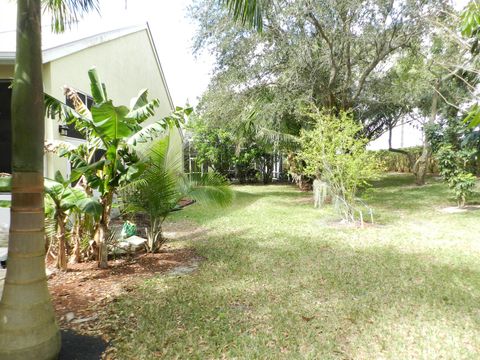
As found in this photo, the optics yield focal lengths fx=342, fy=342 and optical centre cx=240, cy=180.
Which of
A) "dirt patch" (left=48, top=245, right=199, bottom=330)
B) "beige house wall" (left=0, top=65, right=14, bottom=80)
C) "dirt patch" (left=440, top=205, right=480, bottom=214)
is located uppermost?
"beige house wall" (left=0, top=65, right=14, bottom=80)

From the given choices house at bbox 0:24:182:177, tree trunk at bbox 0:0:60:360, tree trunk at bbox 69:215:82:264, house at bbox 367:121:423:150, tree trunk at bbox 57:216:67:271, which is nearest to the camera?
Result: tree trunk at bbox 0:0:60:360

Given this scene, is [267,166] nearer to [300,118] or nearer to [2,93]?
[300,118]

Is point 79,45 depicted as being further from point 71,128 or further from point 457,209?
point 457,209

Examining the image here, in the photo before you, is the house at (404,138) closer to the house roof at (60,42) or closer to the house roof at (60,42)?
the house roof at (60,42)

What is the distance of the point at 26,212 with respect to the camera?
8.93 ft

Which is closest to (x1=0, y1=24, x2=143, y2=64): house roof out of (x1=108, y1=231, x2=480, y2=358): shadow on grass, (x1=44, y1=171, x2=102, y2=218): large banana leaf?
(x1=44, y1=171, x2=102, y2=218): large banana leaf

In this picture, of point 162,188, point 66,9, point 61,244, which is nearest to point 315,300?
point 162,188

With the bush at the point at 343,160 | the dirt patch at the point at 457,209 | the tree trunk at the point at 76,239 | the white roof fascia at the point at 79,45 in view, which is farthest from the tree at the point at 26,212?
the dirt patch at the point at 457,209

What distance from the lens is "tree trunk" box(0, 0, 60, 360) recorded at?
2664 mm

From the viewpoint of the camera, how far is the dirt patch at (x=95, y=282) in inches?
159

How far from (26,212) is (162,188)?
3.52 meters

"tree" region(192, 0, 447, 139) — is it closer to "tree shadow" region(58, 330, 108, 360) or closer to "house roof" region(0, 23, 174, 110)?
"house roof" region(0, 23, 174, 110)

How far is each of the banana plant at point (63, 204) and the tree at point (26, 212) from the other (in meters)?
1.69

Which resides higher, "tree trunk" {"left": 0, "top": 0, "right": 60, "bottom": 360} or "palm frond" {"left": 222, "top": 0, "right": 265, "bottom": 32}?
"palm frond" {"left": 222, "top": 0, "right": 265, "bottom": 32}
